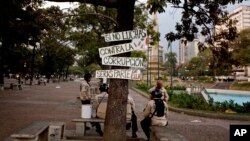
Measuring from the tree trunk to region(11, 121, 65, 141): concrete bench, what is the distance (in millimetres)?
1325

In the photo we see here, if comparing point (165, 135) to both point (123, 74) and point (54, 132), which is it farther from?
point (54, 132)

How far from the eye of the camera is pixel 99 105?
35.9 ft

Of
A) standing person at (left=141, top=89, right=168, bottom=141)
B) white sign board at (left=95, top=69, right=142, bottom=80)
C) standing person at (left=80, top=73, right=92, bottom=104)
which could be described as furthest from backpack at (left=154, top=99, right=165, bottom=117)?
standing person at (left=80, top=73, right=92, bottom=104)

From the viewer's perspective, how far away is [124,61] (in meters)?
8.45

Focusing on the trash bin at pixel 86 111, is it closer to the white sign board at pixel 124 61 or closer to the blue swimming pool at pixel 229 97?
the white sign board at pixel 124 61

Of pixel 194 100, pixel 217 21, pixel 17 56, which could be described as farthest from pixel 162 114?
pixel 17 56

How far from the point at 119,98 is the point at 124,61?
75cm

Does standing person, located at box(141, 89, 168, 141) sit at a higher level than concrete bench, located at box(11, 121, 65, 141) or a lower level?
higher

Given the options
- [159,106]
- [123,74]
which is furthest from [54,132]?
[123,74]

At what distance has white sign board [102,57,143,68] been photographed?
8367 millimetres

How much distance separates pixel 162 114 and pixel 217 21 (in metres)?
2.44

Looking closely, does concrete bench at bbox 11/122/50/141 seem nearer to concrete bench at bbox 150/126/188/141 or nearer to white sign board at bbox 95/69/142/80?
white sign board at bbox 95/69/142/80

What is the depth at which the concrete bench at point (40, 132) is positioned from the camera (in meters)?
7.79

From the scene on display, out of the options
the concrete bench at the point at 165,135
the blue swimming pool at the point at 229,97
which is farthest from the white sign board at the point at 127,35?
the blue swimming pool at the point at 229,97
